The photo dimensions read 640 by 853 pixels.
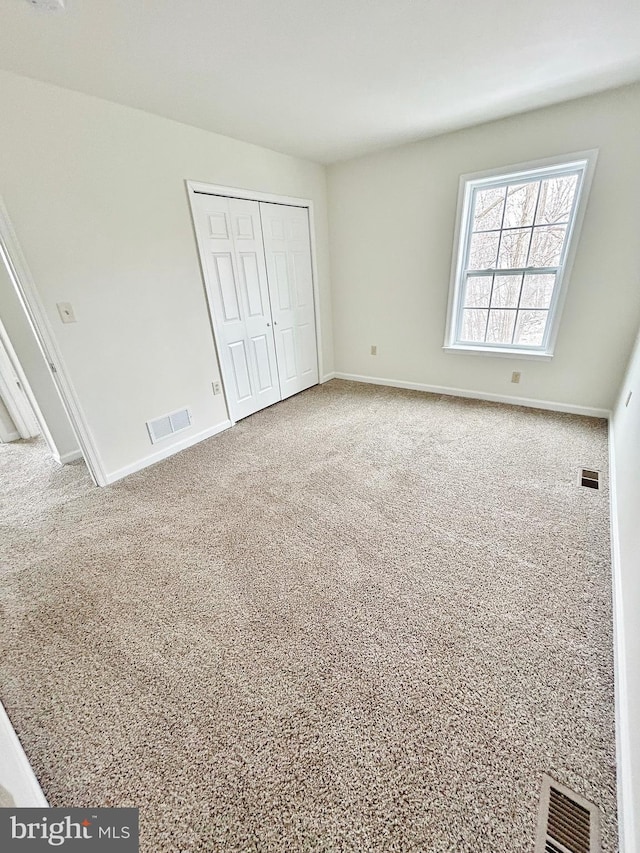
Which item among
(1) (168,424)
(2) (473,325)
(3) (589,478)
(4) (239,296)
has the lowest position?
(3) (589,478)

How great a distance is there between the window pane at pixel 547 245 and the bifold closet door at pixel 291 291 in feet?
7.45

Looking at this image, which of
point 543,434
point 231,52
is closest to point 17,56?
point 231,52

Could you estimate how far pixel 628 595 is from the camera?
1348 millimetres

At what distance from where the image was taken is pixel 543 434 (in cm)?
298

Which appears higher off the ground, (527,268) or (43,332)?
(527,268)

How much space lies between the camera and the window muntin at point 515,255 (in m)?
2.96

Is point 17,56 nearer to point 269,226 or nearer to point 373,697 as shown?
point 269,226

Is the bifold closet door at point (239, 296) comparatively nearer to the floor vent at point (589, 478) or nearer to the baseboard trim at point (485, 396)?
the baseboard trim at point (485, 396)

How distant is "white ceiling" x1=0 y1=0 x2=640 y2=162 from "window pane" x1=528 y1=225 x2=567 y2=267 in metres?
0.87

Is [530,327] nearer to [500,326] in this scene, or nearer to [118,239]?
[500,326]

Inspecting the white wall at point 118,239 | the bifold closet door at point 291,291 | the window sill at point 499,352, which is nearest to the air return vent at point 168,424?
the white wall at point 118,239

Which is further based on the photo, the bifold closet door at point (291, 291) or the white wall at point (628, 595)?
the bifold closet door at point (291, 291)

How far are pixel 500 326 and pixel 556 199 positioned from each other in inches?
43.0

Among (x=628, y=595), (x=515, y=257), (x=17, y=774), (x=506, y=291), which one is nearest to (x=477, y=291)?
(x=506, y=291)
